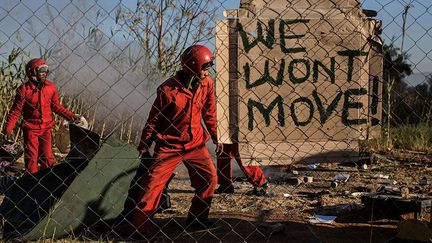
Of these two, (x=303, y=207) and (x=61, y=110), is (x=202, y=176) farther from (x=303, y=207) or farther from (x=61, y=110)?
(x=61, y=110)

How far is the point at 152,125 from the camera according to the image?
18.5 ft

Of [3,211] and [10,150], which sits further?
[10,150]

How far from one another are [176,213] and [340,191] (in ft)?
7.89

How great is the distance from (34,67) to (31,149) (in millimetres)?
1059

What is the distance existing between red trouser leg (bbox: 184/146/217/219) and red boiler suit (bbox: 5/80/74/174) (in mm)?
3229

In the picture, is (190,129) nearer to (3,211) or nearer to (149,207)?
(149,207)

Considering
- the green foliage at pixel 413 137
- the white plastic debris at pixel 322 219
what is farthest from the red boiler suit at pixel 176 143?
the green foliage at pixel 413 137

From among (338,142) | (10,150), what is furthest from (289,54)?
(10,150)

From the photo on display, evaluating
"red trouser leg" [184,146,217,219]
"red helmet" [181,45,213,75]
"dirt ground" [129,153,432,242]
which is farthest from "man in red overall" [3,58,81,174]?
"red helmet" [181,45,213,75]

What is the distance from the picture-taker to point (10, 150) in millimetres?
8945

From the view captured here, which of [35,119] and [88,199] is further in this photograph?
[35,119]

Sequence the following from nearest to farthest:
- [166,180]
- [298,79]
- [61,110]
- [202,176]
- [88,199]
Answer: [298,79], [88,199], [166,180], [202,176], [61,110]

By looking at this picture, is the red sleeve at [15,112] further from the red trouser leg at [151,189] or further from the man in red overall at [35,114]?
the red trouser leg at [151,189]

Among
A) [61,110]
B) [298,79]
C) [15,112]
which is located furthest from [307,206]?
[15,112]
